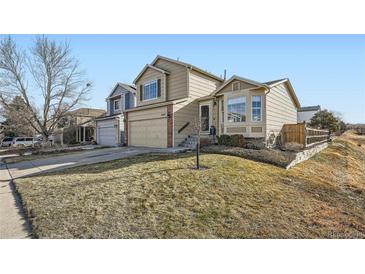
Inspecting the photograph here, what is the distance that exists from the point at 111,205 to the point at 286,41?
6.31 metres

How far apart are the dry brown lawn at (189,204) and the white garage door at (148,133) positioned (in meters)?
6.27

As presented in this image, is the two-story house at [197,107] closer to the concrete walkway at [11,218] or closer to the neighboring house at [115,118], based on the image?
the neighboring house at [115,118]

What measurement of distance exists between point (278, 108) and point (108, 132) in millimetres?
14607

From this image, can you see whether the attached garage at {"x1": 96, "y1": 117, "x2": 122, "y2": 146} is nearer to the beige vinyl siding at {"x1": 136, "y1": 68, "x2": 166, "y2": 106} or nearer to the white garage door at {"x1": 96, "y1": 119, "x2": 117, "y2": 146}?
the white garage door at {"x1": 96, "y1": 119, "x2": 117, "y2": 146}

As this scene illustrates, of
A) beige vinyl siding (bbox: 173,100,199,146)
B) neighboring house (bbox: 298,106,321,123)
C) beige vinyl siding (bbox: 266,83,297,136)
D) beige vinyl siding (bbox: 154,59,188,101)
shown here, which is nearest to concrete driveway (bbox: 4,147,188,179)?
beige vinyl siding (bbox: 173,100,199,146)

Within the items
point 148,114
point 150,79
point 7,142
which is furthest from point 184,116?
point 7,142

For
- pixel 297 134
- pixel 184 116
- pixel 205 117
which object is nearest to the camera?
pixel 297 134

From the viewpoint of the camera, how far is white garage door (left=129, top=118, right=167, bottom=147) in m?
13.7

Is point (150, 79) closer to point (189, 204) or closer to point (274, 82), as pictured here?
point (274, 82)

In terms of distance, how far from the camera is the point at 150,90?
1692 centimetres

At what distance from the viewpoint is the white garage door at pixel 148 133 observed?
13666 mm

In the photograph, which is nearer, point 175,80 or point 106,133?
point 175,80

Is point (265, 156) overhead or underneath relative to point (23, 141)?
underneath
